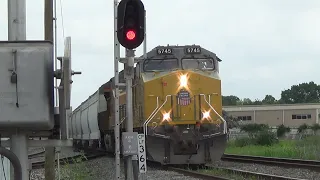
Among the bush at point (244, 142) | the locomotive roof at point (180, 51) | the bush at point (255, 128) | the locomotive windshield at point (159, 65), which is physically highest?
the locomotive roof at point (180, 51)

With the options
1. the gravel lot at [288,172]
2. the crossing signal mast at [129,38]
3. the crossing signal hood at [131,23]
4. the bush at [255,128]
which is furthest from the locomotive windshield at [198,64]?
the bush at [255,128]

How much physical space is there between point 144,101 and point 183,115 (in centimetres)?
128

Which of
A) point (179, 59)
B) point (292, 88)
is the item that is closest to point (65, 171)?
point (179, 59)

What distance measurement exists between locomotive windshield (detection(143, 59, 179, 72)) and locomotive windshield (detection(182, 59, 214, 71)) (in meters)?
0.30

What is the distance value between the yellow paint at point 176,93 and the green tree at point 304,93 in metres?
116

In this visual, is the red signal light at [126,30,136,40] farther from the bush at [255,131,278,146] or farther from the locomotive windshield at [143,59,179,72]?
the bush at [255,131,278,146]

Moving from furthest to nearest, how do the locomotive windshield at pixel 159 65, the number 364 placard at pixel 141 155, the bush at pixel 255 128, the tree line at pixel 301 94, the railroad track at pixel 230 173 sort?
the tree line at pixel 301 94
the bush at pixel 255 128
the locomotive windshield at pixel 159 65
the railroad track at pixel 230 173
the number 364 placard at pixel 141 155

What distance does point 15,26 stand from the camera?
4.65m

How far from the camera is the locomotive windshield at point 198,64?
1650 cm

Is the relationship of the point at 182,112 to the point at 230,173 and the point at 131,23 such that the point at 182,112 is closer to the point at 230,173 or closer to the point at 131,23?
the point at 230,173

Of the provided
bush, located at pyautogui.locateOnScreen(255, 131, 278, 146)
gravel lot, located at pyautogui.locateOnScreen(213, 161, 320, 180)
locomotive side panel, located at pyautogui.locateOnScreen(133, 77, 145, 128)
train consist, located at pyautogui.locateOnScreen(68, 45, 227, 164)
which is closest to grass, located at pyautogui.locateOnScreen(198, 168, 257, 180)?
train consist, located at pyautogui.locateOnScreen(68, 45, 227, 164)

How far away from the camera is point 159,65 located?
1644 centimetres

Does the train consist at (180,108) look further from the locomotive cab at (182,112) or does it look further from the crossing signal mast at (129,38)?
the crossing signal mast at (129,38)

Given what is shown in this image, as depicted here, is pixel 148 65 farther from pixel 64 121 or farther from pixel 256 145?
pixel 256 145
